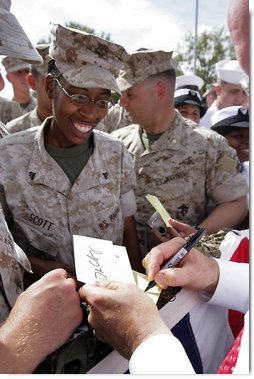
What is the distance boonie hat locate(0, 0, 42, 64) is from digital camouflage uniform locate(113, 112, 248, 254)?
1082 millimetres

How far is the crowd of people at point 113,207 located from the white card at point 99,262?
40 millimetres

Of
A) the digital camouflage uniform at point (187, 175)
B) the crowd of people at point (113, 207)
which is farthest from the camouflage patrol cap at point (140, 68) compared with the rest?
the digital camouflage uniform at point (187, 175)

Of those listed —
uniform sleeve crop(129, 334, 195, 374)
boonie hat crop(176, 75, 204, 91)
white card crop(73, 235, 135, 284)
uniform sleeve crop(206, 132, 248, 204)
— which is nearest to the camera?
uniform sleeve crop(129, 334, 195, 374)

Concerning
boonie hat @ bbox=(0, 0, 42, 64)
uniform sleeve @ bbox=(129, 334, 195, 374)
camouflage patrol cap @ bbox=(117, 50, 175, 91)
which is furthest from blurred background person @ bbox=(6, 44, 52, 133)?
uniform sleeve @ bbox=(129, 334, 195, 374)

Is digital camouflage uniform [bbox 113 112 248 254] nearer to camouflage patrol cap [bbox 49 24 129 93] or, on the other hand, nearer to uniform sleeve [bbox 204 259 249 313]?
camouflage patrol cap [bbox 49 24 129 93]

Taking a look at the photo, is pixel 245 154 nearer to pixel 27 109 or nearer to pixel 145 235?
pixel 145 235

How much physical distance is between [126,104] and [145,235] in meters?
0.85

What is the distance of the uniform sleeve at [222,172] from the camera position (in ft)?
8.85

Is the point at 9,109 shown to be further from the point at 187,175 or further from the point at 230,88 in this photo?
the point at 187,175

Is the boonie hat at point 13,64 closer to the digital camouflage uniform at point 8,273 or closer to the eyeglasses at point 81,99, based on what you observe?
the eyeglasses at point 81,99

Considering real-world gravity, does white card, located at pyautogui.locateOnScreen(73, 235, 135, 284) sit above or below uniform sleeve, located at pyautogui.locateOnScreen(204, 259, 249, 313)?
above

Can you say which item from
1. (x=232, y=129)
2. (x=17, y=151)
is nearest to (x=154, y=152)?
(x=232, y=129)

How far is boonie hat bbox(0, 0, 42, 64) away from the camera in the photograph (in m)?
1.78

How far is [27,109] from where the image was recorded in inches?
199
